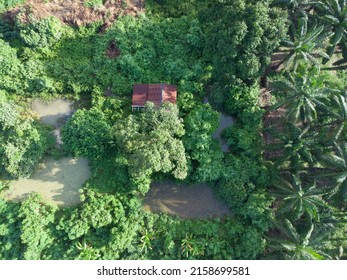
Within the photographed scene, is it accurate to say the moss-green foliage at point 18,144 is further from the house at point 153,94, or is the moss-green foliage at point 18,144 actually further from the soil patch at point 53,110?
the house at point 153,94

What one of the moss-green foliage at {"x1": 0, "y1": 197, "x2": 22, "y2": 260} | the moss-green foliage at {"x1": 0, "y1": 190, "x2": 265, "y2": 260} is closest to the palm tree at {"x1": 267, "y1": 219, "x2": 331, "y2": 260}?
the moss-green foliage at {"x1": 0, "y1": 190, "x2": 265, "y2": 260}

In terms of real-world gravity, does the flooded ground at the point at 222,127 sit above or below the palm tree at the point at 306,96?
below

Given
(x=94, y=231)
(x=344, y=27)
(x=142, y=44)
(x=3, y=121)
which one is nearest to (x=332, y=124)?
(x=344, y=27)

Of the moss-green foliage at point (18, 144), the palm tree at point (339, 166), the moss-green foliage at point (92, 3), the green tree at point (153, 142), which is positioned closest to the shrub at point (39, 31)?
the moss-green foliage at point (92, 3)

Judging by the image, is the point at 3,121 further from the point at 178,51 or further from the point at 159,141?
the point at 178,51

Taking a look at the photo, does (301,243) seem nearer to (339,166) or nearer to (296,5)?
(339,166)

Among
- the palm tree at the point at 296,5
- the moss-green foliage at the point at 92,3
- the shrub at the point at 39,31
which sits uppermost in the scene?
the palm tree at the point at 296,5
